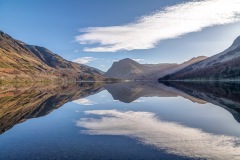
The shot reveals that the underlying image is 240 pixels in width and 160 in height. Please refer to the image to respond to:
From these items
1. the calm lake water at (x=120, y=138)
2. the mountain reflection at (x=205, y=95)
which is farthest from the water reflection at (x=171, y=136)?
the mountain reflection at (x=205, y=95)

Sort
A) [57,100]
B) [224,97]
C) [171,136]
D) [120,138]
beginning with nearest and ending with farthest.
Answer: [120,138], [171,136], [224,97], [57,100]

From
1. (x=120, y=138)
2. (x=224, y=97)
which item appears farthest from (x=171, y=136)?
(x=224, y=97)

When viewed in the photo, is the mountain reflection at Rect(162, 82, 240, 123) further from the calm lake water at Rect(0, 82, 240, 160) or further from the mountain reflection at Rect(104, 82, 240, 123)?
the calm lake water at Rect(0, 82, 240, 160)

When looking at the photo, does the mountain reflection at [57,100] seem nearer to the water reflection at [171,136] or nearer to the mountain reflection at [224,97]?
the mountain reflection at [224,97]

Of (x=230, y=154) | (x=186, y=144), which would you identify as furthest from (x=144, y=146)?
(x=230, y=154)

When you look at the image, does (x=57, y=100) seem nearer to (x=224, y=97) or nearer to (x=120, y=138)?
(x=224, y=97)

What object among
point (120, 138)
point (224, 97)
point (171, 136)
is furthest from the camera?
point (224, 97)

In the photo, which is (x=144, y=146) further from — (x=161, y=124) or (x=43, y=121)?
(x=43, y=121)

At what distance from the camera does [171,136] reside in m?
29.8

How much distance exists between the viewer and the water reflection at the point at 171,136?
2312cm

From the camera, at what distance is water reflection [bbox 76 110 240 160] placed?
910 inches

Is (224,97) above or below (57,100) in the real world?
below

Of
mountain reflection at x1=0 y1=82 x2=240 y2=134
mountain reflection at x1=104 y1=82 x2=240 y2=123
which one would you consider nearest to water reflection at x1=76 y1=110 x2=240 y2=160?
mountain reflection at x1=0 y1=82 x2=240 y2=134

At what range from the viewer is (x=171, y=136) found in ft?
97.7
